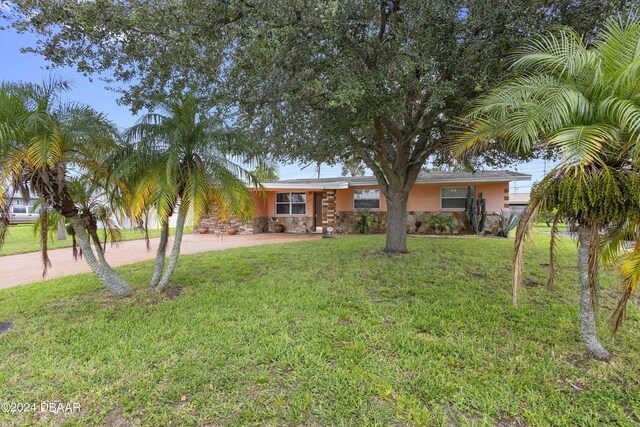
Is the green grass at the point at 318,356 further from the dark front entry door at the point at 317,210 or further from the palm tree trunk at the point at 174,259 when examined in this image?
the dark front entry door at the point at 317,210

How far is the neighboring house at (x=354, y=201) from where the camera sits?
13.8 meters

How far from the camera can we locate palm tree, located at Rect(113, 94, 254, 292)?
4809 millimetres

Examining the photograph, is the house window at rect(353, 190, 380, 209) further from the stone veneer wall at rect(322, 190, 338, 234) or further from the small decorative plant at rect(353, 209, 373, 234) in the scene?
the stone veneer wall at rect(322, 190, 338, 234)

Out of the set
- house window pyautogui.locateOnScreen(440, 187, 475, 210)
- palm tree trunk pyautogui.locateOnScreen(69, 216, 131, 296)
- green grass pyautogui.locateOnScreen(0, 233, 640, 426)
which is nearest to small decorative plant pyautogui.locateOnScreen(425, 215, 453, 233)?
house window pyautogui.locateOnScreen(440, 187, 475, 210)

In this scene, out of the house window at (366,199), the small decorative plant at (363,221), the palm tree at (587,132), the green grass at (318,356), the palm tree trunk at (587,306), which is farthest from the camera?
the house window at (366,199)

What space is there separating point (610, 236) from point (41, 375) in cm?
605

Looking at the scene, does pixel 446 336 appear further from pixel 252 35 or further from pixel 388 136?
pixel 388 136

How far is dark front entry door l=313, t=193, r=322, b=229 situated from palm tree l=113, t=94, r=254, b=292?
11.5m

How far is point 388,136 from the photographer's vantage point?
350 inches

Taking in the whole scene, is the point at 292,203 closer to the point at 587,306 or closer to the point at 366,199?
the point at 366,199

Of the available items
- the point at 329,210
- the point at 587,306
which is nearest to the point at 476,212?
the point at 329,210

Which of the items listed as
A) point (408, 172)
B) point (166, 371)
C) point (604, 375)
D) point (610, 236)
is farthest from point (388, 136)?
point (166, 371)

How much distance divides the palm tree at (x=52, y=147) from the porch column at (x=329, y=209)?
11111 mm

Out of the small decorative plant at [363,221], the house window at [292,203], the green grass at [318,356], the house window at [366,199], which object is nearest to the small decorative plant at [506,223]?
the house window at [366,199]
